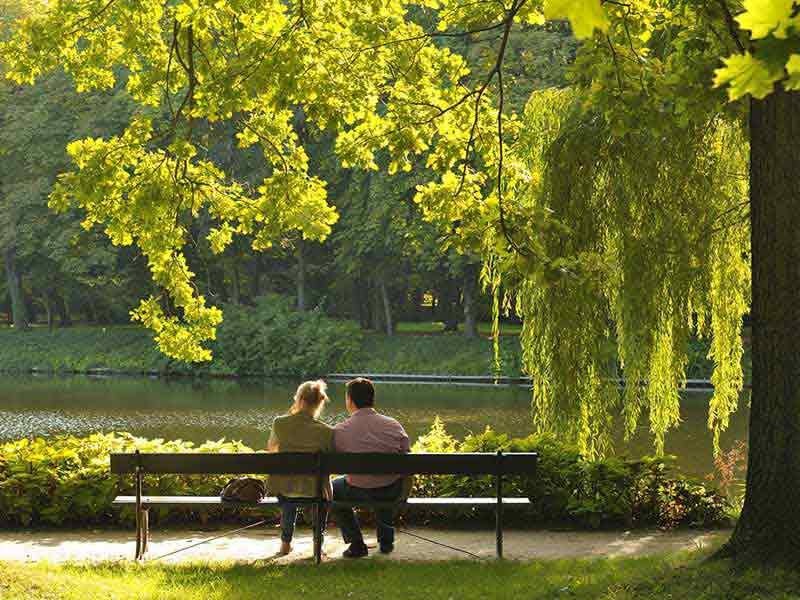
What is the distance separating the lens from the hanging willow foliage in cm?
1177

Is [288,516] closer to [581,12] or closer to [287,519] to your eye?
[287,519]

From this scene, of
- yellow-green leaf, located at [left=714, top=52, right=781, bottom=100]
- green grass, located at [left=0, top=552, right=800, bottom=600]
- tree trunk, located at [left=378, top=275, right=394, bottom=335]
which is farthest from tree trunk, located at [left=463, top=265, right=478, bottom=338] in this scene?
yellow-green leaf, located at [left=714, top=52, right=781, bottom=100]

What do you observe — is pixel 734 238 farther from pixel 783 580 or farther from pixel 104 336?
pixel 104 336

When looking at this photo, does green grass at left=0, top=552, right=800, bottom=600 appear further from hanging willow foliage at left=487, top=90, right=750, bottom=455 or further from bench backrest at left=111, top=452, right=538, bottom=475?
hanging willow foliage at left=487, top=90, right=750, bottom=455

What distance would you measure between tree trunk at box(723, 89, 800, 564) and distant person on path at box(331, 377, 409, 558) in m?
2.64

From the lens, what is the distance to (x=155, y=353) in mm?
46219

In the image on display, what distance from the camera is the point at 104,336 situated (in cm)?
4966

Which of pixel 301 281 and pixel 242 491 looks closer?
pixel 242 491

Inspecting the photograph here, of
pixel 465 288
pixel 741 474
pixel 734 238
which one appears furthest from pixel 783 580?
pixel 465 288

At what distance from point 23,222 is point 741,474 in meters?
37.5

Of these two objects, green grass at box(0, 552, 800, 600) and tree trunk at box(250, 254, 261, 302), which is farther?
tree trunk at box(250, 254, 261, 302)

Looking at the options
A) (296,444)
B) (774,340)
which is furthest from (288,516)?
(774,340)

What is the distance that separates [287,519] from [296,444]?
0.56m

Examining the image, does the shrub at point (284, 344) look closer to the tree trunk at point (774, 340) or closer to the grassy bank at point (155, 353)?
the grassy bank at point (155, 353)
